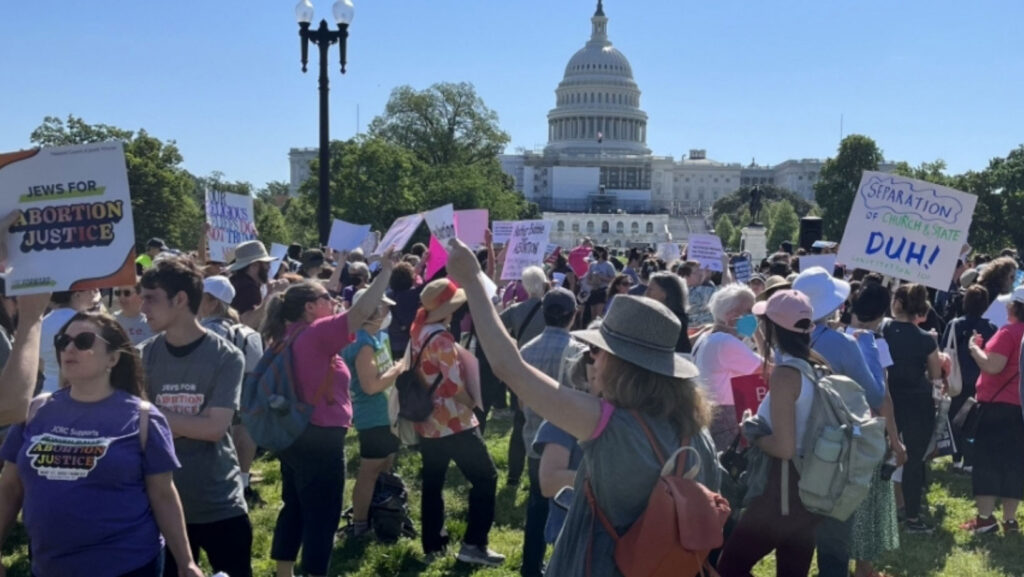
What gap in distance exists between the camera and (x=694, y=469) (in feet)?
9.58

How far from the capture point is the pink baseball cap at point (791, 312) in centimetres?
401

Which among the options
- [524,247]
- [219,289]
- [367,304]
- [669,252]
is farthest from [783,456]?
[669,252]

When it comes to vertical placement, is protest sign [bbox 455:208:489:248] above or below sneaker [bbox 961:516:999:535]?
above

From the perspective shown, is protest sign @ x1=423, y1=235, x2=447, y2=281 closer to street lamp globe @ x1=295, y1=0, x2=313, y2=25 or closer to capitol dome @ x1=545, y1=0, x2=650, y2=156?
street lamp globe @ x1=295, y1=0, x2=313, y2=25

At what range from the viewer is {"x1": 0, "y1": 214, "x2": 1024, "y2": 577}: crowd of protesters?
2.98 meters

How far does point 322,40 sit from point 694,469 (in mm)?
11614

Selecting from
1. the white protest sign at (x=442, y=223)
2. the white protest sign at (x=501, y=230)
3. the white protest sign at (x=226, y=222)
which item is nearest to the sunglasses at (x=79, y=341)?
the white protest sign at (x=442, y=223)

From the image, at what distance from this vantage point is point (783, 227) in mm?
90188

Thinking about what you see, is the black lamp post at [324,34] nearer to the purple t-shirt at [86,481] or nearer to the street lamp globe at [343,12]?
the street lamp globe at [343,12]

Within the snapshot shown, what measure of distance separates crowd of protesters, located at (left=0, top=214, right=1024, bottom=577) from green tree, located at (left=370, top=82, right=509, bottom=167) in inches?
2281

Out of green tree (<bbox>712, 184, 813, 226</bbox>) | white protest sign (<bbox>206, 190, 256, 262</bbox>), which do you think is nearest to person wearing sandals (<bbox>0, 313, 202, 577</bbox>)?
white protest sign (<bbox>206, 190, 256, 262</bbox>)

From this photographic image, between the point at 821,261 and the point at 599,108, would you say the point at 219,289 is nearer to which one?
the point at 821,261

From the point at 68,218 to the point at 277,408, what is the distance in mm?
1441

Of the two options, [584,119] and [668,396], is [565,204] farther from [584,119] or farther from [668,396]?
[668,396]
